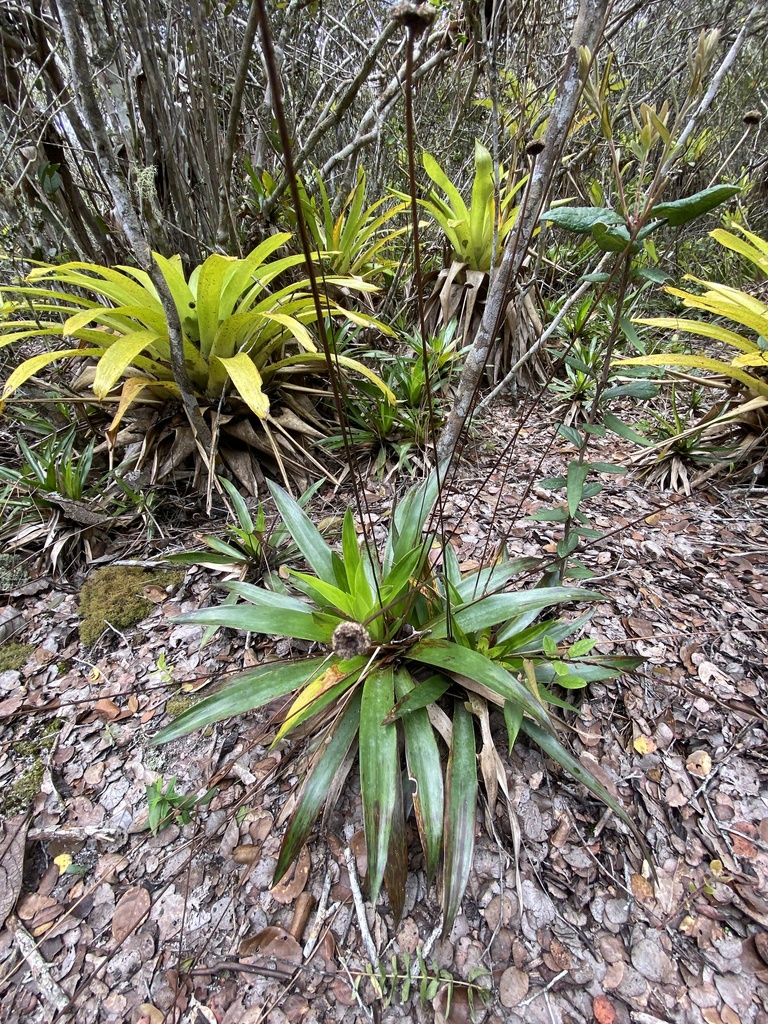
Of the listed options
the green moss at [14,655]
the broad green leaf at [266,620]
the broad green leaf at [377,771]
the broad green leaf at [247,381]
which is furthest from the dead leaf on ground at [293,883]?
the broad green leaf at [247,381]

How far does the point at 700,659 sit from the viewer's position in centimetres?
136

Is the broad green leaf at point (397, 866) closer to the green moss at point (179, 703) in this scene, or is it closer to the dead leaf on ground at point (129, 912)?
the dead leaf on ground at point (129, 912)

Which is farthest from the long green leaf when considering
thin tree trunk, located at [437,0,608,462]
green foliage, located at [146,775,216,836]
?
thin tree trunk, located at [437,0,608,462]

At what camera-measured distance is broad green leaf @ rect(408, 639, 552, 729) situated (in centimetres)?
94

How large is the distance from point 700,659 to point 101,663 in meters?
1.85

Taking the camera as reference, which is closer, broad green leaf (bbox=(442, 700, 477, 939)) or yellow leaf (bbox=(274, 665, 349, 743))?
broad green leaf (bbox=(442, 700, 477, 939))

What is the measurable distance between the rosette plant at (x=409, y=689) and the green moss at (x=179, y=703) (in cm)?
28

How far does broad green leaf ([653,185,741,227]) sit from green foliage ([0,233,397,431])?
1.11m

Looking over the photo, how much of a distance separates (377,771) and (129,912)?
0.64 m

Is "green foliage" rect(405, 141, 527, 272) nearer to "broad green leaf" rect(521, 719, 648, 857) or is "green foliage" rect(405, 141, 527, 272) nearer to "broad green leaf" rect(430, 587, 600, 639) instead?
"broad green leaf" rect(430, 587, 600, 639)

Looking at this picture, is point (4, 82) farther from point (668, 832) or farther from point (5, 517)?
point (668, 832)

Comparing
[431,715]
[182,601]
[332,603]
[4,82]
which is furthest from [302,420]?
[4,82]

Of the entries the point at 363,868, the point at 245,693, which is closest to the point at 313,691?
the point at 245,693

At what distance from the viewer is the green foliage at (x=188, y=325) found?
5.24ft
